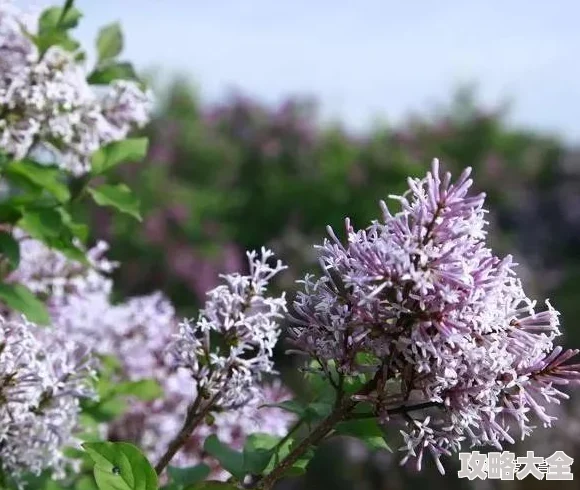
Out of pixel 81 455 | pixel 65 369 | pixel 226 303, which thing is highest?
pixel 226 303

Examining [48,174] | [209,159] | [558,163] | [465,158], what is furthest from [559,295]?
[48,174]

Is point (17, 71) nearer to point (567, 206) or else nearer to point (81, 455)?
point (81, 455)

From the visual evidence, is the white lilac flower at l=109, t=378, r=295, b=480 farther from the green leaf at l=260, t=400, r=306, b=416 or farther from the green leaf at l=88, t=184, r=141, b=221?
the green leaf at l=260, t=400, r=306, b=416

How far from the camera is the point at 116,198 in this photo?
7.89 feet

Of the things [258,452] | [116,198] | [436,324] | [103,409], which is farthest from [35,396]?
[436,324]

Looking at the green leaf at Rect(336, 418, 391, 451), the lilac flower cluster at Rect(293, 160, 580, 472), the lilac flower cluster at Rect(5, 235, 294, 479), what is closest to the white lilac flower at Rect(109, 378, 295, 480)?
the lilac flower cluster at Rect(5, 235, 294, 479)

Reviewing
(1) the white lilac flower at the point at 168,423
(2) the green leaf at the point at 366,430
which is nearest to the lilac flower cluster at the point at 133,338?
(1) the white lilac flower at the point at 168,423

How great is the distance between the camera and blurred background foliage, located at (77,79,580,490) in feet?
37.5

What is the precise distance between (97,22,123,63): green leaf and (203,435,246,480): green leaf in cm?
105

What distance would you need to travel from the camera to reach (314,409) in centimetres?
174

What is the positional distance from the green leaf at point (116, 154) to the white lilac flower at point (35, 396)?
41cm

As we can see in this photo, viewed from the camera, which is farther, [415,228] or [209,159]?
[209,159]

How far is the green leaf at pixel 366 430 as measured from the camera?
1682 mm

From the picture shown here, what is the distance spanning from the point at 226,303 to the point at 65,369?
411 millimetres
